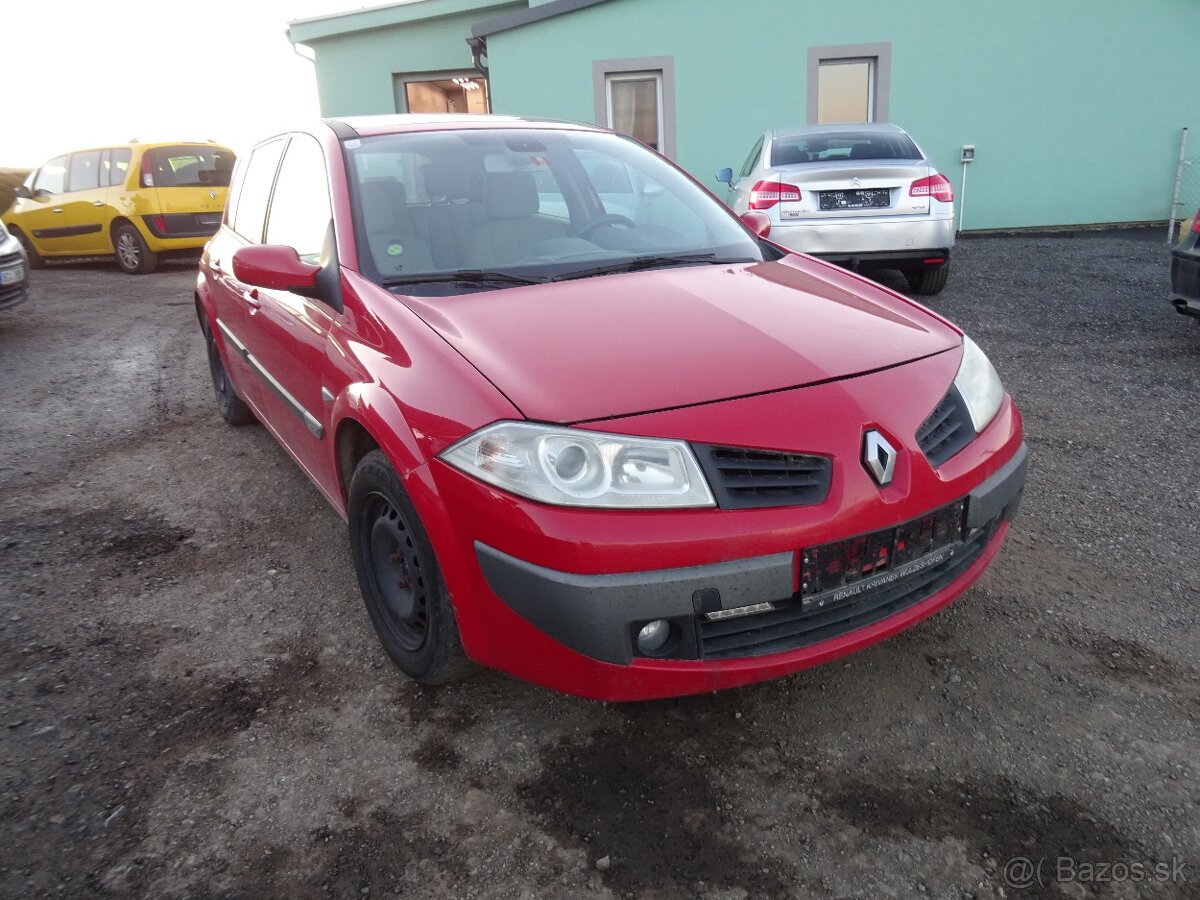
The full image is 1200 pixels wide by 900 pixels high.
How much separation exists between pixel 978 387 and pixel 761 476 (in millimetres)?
852

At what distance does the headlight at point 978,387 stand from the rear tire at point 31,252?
13783 millimetres

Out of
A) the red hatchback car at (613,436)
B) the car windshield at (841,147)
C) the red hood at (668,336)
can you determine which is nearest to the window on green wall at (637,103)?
the car windshield at (841,147)

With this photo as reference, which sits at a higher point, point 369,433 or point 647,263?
point 647,263

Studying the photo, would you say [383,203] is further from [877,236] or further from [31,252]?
[31,252]

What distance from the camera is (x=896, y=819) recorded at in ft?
6.44

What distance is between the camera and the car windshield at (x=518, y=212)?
269 cm

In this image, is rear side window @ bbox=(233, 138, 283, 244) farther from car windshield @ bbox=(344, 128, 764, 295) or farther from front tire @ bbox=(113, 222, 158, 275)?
front tire @ bbox=(113, 222, 158, 275)

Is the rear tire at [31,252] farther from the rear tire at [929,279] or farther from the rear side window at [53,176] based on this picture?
the rear tire at [929,279]

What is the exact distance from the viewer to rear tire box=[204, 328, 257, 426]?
4.84 meters

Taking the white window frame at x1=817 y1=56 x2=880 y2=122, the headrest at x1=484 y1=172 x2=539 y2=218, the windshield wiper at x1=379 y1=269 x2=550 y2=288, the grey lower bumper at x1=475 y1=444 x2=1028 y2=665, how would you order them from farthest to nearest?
1. the white window frame at x1=817 y1=56 x2=880 y2=122
2. the headrest at x1=484 y1=172 x2=539 y2=218
3. the windshield wiper at x1=379 y1=269 x2=550 y2=288
4. the grey lower bumper at x1=475 y1=444 x2=1028 y2=665

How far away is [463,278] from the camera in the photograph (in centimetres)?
262

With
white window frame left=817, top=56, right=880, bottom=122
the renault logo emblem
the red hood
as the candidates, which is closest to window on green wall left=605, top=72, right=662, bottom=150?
white window frame left=817, top=56, right=880, bottom=122

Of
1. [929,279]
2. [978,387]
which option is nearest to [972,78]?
[929,279]

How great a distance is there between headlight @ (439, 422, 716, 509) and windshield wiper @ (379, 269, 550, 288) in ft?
2.72
